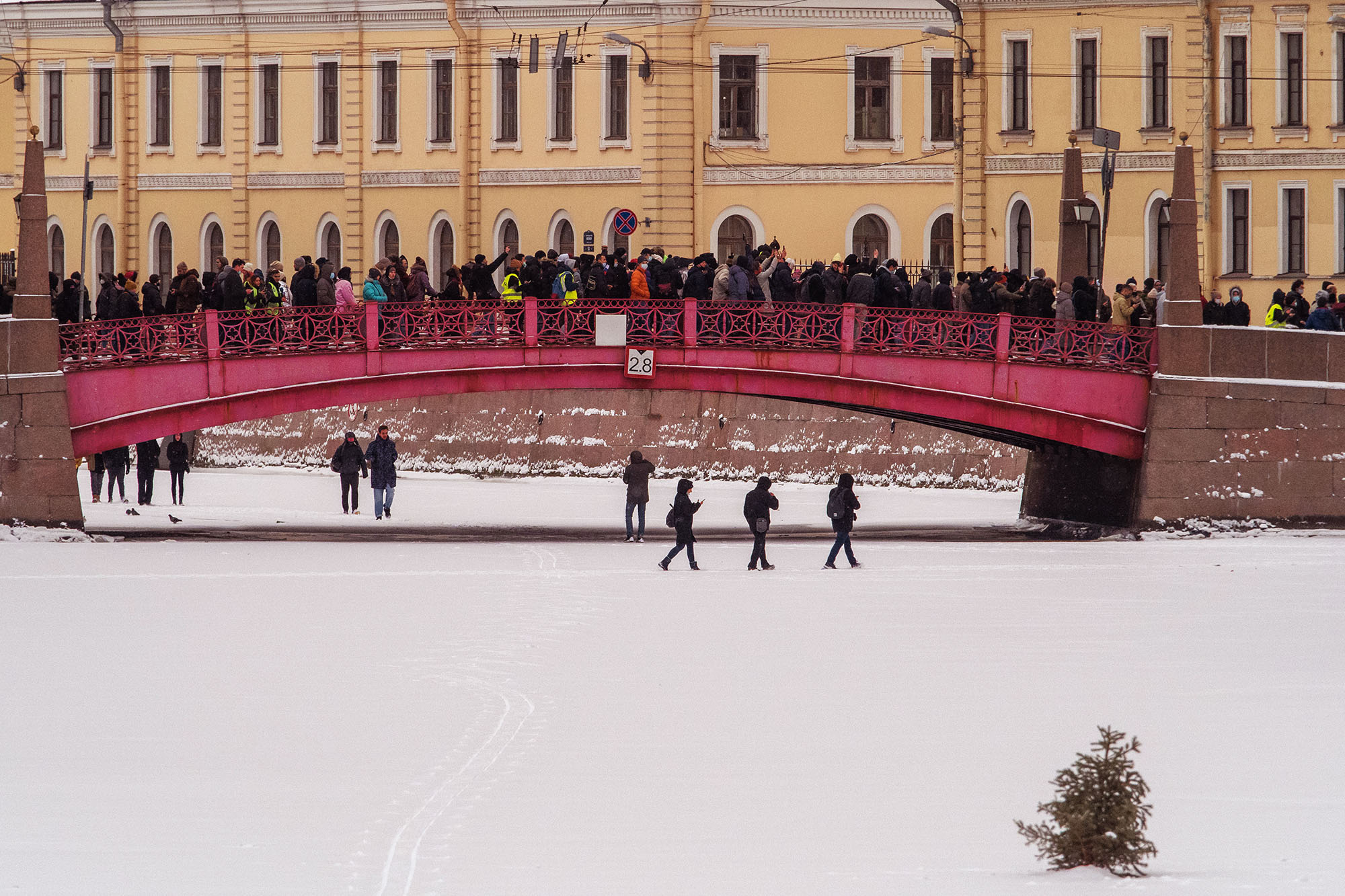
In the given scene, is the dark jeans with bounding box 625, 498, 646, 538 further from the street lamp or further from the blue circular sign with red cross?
the street lamp

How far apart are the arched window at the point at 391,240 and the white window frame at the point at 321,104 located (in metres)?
1.91

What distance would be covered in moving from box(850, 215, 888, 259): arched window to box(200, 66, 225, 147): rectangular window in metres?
14.1

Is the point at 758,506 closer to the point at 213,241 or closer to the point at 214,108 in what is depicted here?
the point at 213,241

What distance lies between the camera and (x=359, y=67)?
48.4 m

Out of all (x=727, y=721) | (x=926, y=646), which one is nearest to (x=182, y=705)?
(x=727, y=721)

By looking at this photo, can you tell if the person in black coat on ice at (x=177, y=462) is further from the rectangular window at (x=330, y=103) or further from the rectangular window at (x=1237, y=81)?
the rectangular window at (x=1237, y=81)

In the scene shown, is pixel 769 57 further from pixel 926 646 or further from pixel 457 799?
pixel 457 799

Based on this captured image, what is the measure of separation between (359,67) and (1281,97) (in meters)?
18.6

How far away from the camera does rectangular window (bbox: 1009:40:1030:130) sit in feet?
139

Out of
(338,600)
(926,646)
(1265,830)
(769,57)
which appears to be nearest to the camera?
(1265,830)

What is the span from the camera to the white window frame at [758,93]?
149ft

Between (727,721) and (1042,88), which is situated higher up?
(1042,88)

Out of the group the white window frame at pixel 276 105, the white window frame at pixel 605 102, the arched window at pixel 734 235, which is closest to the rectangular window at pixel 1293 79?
the arched window at pixel 734 235

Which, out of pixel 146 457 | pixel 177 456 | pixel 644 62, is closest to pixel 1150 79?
pixel 644 62
